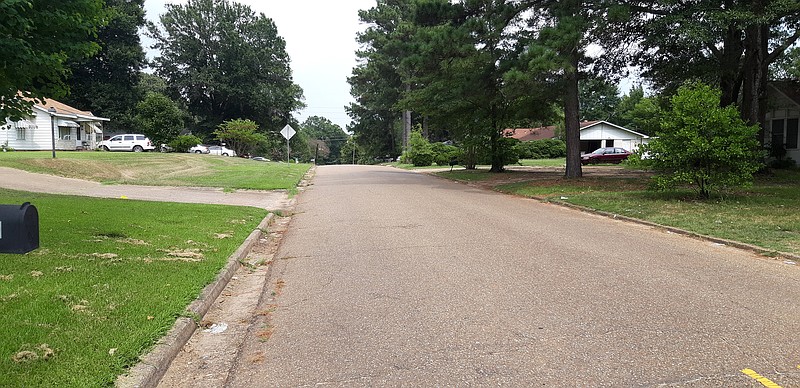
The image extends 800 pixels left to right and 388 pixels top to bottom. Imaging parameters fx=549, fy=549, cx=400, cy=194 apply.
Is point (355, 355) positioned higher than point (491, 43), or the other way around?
point (491, 43)

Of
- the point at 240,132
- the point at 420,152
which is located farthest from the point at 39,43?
the point at 240,132

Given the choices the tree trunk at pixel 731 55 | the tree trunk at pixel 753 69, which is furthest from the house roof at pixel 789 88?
Answer: the tree trunk at pixel 731 55

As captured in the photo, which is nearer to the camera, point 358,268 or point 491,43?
point 358,268

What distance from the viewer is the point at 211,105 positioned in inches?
2628

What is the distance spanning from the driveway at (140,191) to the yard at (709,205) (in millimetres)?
8538

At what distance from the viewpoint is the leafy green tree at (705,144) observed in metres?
13.1

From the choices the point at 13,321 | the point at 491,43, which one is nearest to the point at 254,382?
the point at 13,321

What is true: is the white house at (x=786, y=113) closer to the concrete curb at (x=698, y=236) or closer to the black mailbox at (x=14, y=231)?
the concrete curb at (x=698, y=236)

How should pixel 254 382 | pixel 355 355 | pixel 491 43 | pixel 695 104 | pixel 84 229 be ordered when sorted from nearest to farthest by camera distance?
pixel 254 382, pixel 355 355, pixel 84 229, pixel 695 104, pixel 491 43

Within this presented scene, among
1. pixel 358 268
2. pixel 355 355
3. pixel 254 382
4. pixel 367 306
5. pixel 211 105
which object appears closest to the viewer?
pixel 254 382

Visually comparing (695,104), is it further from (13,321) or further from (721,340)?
(13,321)

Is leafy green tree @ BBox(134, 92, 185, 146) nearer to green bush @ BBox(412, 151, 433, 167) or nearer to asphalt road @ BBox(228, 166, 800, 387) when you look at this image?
green bush @ BBox(412, 151, 433, 167)

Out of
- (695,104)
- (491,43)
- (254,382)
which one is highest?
(491,43)

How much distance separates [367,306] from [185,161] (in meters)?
30.6
